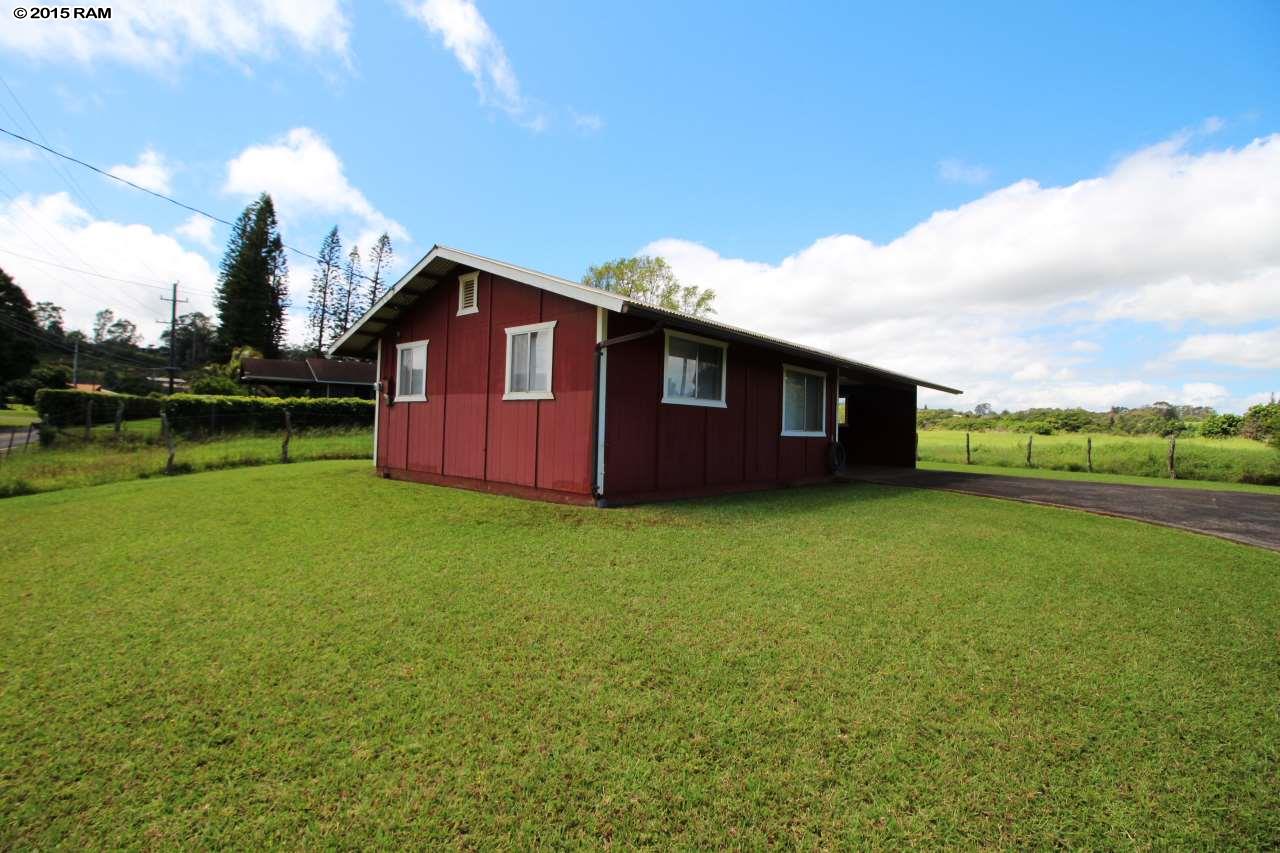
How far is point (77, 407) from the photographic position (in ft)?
44.4

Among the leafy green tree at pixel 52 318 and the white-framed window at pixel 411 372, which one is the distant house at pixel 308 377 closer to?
the white-framed window at pixel 411 372

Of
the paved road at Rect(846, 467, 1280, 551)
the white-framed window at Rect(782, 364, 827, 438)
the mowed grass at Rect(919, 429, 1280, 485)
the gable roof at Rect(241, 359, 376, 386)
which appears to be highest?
the gable roof at Rect(241, 359, 376, 386)

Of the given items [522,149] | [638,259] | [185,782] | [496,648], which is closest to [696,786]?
[496,648]

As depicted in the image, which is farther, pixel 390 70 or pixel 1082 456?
pixel 1082 456

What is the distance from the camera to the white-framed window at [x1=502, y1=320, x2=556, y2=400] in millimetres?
7508

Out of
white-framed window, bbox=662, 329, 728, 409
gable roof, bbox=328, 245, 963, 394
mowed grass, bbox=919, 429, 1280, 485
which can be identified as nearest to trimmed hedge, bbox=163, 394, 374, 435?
gable roof, bbox=328, 245, 963, 394

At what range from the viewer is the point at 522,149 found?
15109 millimetres

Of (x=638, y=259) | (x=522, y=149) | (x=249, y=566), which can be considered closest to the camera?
(x=249, y=566)

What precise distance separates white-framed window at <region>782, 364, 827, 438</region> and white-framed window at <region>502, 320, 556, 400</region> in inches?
191

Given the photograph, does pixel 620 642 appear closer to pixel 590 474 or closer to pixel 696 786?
pixel 696 786

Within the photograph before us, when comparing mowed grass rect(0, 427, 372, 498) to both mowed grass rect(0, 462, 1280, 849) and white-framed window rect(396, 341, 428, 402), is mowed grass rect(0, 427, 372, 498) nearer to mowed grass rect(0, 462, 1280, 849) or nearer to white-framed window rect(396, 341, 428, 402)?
white-framed window rect(396, 341, 428, 402)

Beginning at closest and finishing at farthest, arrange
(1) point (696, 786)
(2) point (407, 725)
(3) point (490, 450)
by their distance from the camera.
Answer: (1) point (696, 786), (2) point (407, 725), (3) point (490, 450)

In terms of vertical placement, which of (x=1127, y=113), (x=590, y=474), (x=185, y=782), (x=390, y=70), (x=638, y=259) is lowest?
(x=185, y=782)

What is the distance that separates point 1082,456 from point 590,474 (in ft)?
62.0
